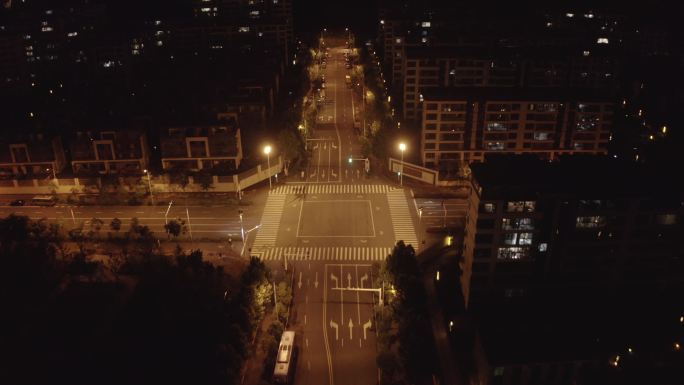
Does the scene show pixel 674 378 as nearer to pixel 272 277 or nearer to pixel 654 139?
pixel 272 277

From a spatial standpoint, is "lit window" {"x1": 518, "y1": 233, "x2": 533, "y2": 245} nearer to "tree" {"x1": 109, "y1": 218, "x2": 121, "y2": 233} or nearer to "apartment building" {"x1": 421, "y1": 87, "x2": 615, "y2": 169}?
"apartment building" {"x1": 421, "y1": 87, "x2": 615, "y2": 169}

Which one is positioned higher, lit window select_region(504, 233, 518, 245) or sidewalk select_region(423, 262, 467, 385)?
lit window select_region(504, 233, 518, 245)

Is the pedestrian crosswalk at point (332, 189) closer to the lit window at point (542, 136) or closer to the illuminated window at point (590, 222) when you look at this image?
the lit window at point (542, 136)

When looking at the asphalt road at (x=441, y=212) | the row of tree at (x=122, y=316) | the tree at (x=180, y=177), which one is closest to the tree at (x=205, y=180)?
the tree at (x=180, y=177)

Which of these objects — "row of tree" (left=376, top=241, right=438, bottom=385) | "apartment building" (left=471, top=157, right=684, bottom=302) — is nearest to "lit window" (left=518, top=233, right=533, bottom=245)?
"apartment building" (left=471, top=157, right=684, bottom=302)

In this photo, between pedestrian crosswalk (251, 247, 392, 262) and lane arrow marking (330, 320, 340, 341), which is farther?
pedestrian crosswalk (251, 247, 392, 262)

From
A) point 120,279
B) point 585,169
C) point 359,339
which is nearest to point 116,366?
point 120,279
